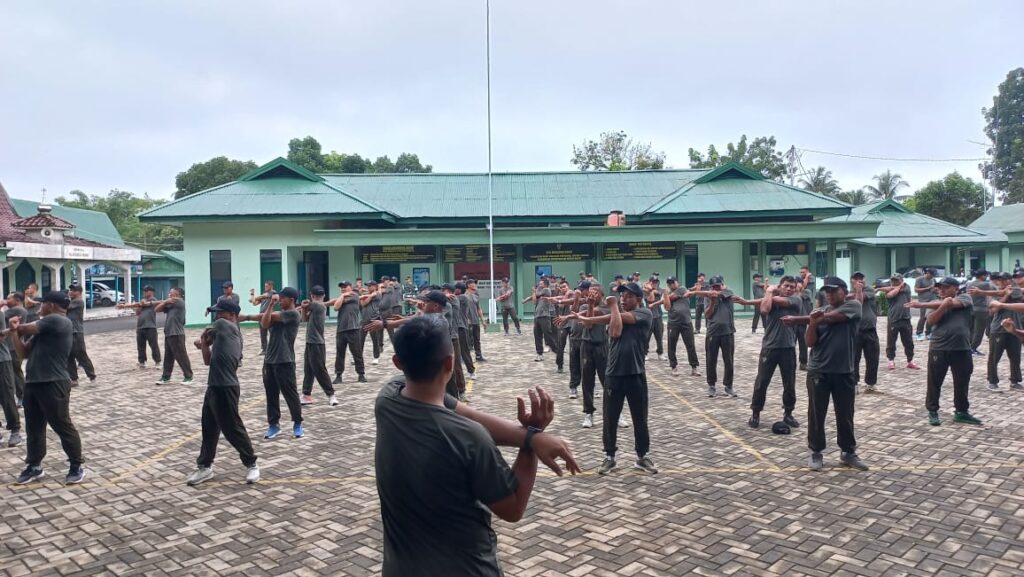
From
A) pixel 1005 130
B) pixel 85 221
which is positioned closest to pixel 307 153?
pixel 85 221

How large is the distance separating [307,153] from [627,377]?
46.4 meters

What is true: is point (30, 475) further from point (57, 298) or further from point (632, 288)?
point (632, 288)

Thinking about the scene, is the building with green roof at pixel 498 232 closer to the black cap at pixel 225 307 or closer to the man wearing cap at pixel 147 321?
the man wearing cap at pixel 147 321

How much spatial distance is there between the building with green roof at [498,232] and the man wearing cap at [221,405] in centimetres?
1775

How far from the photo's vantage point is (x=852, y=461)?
6738mm

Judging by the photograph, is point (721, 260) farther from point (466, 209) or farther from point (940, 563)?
point (940, 563)

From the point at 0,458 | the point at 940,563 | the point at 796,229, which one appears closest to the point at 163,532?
the point at 0,458

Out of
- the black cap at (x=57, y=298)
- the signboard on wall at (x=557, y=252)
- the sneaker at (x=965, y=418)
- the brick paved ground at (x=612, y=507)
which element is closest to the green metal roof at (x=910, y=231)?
the signboard on wall at (x=557, y=252)

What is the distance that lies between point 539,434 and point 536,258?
23.6m

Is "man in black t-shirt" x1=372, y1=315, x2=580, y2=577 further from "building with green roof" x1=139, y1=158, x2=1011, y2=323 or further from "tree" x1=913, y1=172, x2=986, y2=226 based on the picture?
"tree" x1=913, y1=172, x2=986, y2=226

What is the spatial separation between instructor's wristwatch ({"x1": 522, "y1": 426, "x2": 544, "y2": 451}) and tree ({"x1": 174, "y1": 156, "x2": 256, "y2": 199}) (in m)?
50.3

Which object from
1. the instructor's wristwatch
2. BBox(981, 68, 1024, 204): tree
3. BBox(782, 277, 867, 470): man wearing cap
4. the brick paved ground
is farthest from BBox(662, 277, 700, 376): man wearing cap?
BBox(981, 68, 1024, 204): tree

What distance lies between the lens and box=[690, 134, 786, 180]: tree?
156 ft

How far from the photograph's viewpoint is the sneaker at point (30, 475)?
21.7 ft
